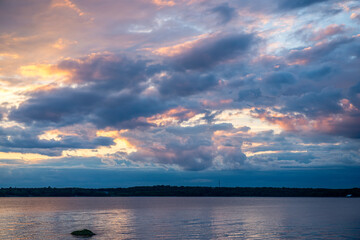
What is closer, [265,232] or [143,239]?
[143,239]

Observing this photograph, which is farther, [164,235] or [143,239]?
[164,235]

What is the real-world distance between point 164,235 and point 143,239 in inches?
265

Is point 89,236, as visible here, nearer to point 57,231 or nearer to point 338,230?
point 57,231

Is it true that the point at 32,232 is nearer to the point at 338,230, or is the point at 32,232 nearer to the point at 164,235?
the point at 164,235

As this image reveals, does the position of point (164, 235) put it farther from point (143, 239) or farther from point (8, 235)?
point (8, 235)

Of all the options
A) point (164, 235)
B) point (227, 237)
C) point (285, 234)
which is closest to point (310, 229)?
point (285, 234)

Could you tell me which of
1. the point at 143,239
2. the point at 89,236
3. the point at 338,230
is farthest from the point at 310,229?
the point at 89,236

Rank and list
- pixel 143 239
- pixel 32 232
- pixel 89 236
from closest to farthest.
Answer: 1. pixel 143 239
2. pixel 89 236
3. pixel 32 232

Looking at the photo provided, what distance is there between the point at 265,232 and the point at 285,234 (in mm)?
5256

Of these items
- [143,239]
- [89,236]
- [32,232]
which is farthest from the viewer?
[32,232]

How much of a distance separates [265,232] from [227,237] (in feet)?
43.5

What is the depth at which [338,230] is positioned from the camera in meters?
81.4

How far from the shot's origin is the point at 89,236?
74.1m

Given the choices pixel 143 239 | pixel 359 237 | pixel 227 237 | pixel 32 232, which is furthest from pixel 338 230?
pixel 32 232
